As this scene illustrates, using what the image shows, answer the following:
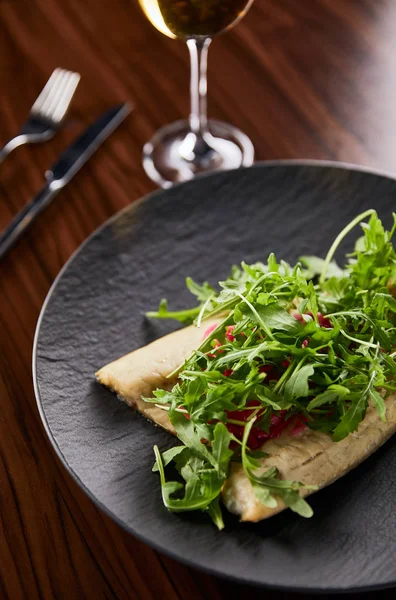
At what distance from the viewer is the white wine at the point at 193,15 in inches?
69.4

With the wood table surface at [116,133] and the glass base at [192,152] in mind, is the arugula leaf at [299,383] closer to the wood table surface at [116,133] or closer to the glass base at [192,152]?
the wood table surface at [116,133]

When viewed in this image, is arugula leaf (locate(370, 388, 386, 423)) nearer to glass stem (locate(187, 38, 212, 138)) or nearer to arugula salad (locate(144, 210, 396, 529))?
arugula salad (locate(144, 210, 396, 529))

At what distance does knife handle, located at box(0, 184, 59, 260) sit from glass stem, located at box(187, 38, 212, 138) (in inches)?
17.8

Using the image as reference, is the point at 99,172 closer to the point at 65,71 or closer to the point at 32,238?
the point at 32,238

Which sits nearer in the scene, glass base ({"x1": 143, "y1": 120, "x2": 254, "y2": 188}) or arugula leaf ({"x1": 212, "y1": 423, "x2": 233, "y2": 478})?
arugula leaf ({"x1": 212, "y1": 423, "x2": 233, "y2": 478})

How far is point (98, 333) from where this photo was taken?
1671 mm

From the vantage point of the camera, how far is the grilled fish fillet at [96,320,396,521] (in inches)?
51.7

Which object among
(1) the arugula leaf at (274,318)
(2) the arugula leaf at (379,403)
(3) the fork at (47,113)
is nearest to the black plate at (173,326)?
(2) the arugula leaf at (379,403)

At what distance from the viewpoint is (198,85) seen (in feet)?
6.94

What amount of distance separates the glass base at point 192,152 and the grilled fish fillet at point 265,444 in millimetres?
765

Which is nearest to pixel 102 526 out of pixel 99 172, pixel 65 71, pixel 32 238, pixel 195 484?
pixel 195 484

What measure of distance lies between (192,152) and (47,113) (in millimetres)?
459

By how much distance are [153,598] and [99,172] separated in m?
1.25

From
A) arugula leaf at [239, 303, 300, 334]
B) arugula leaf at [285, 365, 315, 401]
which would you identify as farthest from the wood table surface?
arugula leaf at [239, 303, 300, 334]
